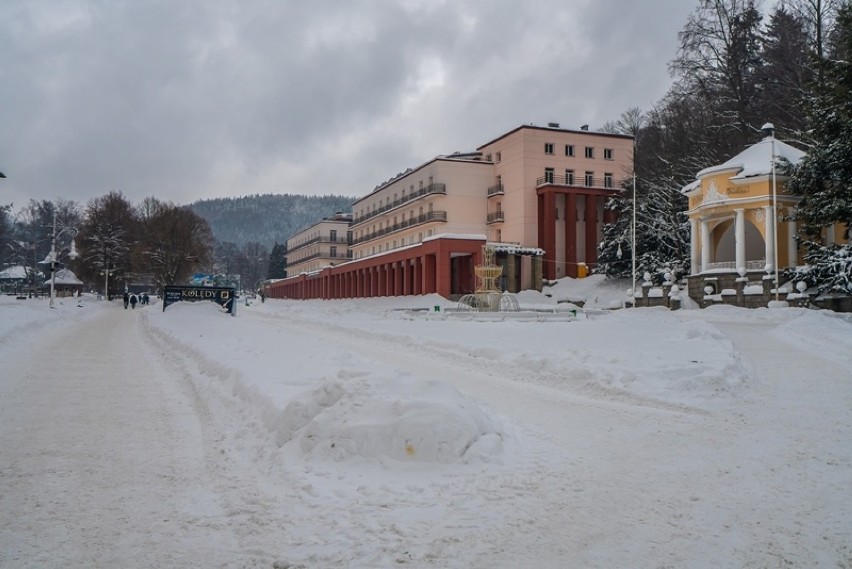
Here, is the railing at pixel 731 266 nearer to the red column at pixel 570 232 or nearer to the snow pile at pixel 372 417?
the red column at pixel 570 232

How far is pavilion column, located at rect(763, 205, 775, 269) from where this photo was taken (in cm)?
3378

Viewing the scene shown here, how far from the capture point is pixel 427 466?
19.8ft

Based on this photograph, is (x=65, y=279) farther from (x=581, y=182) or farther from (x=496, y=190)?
(x=581, y=182)

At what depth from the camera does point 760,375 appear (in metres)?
12.3

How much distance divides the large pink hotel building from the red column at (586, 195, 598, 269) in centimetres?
9

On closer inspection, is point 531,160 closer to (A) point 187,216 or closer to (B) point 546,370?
(A) point 187,216

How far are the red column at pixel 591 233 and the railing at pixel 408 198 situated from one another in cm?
1377

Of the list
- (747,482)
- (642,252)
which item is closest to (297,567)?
(747,482)

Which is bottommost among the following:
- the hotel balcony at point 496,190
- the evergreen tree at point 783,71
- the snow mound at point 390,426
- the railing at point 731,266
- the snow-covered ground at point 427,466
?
the snow-covered ground at point 427,466

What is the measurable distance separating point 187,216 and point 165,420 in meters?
71.8

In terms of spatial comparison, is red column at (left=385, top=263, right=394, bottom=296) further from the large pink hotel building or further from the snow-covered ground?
the snow-covered ground

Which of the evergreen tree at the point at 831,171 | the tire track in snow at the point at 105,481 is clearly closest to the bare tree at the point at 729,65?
the evergreen tree at the point at 831,171

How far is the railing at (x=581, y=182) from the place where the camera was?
58.2 meters

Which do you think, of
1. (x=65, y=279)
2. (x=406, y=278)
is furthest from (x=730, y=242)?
(x=65, y=279)
